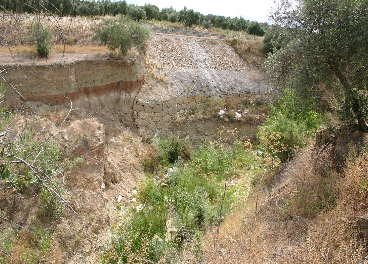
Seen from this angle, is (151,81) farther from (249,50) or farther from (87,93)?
(249,50)

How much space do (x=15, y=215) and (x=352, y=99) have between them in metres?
9.61

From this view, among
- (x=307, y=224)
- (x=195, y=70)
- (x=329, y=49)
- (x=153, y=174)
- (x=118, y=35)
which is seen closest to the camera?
(x=307, y=224)

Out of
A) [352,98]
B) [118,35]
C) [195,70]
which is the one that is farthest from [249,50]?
[352,98]

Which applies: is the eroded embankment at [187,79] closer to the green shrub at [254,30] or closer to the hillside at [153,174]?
the hillside at [153,174]

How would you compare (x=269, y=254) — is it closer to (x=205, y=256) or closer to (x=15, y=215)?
(x=205, y=256)

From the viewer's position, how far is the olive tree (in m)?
6.76

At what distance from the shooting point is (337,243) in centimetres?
473

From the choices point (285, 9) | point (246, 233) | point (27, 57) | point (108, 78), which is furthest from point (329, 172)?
point (27, 57)

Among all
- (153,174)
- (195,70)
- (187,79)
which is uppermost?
(195,70)

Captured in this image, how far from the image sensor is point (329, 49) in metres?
7.00

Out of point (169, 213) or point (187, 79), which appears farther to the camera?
point (187, 79)

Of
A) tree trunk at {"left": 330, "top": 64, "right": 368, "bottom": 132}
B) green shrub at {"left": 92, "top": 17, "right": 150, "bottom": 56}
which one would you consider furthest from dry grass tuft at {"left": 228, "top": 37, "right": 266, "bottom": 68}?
tree trunk at {"left": 330, "top": 64, "right": 368, "bottom": 132}

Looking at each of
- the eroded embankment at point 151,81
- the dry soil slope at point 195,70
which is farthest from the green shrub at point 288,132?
the dry soil slope at point 195,70

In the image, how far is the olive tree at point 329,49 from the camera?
6758 millimetres
